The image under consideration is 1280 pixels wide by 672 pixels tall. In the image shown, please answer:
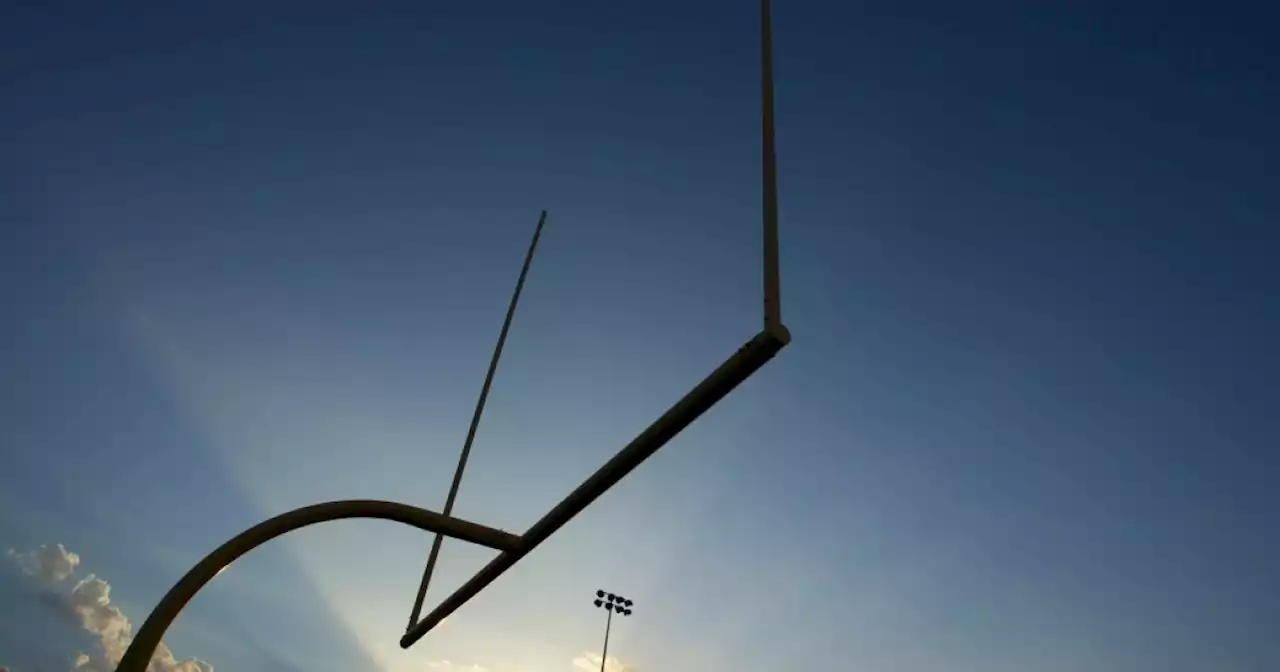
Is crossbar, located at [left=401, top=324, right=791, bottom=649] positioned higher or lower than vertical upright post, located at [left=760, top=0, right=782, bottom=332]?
lower

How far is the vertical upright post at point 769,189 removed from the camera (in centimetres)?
295

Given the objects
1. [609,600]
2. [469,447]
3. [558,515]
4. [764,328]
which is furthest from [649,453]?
[609,600]

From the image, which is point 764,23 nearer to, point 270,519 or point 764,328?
point 764,328

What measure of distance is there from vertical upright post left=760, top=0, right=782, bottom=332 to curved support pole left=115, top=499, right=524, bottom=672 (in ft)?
9.40

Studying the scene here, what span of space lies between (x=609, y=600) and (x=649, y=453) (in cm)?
3428

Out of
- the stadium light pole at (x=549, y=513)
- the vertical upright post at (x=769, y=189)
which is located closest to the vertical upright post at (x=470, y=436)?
the stadium light pole at (x=549, y=513)

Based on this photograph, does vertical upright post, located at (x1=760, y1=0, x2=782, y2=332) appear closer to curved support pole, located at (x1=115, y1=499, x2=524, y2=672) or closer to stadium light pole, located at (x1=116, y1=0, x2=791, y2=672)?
stadium light pole, located at (x1=116, y1=0, x2=791, y2=672)

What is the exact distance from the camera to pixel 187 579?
4.47 m

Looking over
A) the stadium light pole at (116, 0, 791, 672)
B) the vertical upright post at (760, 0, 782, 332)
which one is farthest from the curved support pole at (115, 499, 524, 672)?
the vertical upright post at (760, 0, 782, 332)

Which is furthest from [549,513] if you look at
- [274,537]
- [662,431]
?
[274,537]

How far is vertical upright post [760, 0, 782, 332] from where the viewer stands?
9.68 feet

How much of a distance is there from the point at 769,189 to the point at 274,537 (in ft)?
13.1

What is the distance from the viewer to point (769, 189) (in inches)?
139

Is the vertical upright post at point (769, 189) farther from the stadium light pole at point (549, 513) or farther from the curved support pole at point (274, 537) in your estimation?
the curved support pole at point (274, 537)
